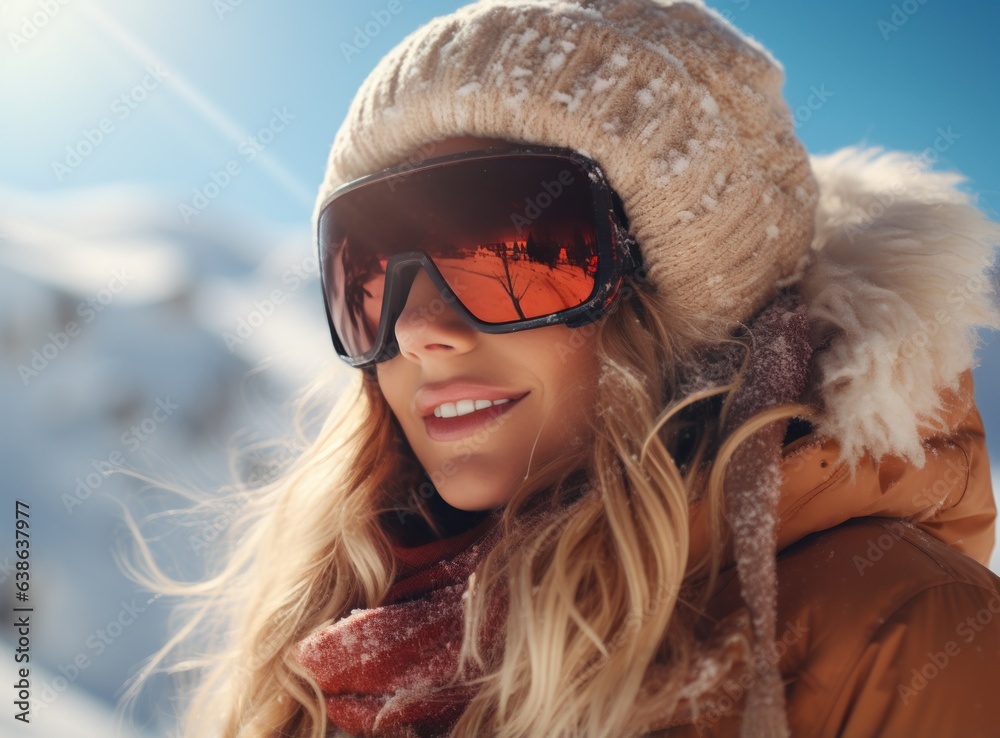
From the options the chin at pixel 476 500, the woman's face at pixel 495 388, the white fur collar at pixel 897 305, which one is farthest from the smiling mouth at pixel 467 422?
the white fur collar at pixel 897 305

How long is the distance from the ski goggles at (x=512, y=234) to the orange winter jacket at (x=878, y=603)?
462mm

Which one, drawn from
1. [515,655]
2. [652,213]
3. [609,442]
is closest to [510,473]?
[609,442]

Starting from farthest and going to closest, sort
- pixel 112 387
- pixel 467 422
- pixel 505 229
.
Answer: pixel 112 387 → pixel 467 422 → pixel 505 229

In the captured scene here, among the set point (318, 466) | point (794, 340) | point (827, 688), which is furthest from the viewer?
point (318, 466)

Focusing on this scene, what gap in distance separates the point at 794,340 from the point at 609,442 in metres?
0.38

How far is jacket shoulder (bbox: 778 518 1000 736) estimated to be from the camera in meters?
0.82

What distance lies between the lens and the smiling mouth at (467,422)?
129 cm

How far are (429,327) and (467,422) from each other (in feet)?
0.68

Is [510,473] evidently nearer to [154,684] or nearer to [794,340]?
[794,340]

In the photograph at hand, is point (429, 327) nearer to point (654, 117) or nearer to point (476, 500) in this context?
point (476, 500)

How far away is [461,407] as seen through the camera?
4.34 feet

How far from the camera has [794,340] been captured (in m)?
1.15

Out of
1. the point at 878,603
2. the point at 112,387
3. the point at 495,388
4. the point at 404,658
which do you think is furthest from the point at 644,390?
the point at 112,387

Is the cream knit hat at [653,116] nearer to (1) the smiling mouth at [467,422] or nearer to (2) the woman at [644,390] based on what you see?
(2) the woman at [644,390]
